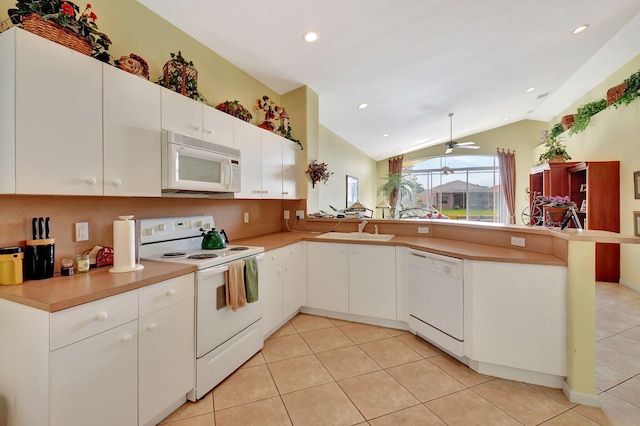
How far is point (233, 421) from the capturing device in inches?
64.4

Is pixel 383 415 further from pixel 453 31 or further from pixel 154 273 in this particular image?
pixel 453 31

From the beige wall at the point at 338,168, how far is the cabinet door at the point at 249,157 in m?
1.01

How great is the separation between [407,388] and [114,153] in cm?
237

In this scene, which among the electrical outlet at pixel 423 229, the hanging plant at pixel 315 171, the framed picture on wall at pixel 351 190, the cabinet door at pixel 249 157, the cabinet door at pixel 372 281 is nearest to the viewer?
the cabinet door at pixel 249 157

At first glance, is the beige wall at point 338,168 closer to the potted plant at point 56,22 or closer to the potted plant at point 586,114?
the potted plant at point 56,22

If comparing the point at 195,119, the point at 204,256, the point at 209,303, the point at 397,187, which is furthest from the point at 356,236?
the point at 397,187

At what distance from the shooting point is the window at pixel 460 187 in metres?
8.52

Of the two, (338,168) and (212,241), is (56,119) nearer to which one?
(212,241)

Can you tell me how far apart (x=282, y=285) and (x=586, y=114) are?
6.27 meters

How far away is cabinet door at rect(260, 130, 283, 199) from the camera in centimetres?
295

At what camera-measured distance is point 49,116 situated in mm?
1338

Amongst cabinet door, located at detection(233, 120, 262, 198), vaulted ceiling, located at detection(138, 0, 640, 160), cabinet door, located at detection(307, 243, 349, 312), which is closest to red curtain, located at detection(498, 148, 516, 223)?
vaulted ceiling, located at detection(138, 0, 640, 160)

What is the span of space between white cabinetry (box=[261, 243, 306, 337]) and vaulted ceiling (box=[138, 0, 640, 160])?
6.40 ft

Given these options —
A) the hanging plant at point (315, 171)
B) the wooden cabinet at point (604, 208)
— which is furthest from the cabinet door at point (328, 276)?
the wooden cabinet at point (604, 208)
